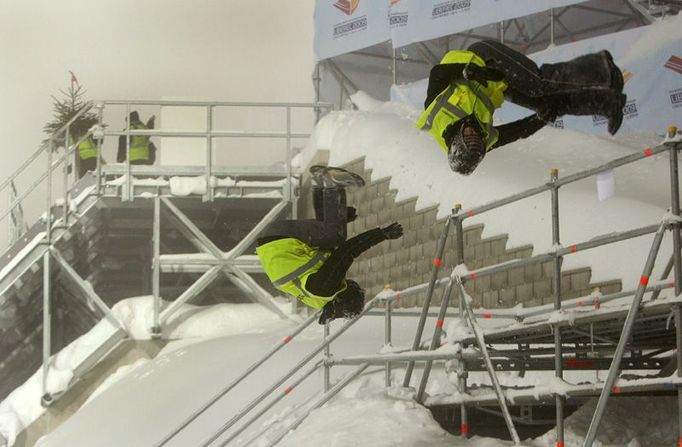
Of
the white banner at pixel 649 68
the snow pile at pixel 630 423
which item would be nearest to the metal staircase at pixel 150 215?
the white banner at pixel 649 68

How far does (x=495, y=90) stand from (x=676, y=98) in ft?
23.9

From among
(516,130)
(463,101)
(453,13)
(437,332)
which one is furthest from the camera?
(453,13)

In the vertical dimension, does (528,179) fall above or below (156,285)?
above

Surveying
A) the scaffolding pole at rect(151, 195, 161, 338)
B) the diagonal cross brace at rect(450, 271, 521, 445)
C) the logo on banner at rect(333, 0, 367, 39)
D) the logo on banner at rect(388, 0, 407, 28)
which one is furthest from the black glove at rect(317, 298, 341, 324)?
the logo on banner at rect(333, 0, 367, 39)

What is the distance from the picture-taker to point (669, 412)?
21.5 feet

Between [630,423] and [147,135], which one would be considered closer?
[630,423]

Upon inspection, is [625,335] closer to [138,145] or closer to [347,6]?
[347,6]

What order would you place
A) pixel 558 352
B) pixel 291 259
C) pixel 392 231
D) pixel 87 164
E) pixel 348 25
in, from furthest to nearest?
pixel 87 164 → pixel 348 25 → pixel 291 259 → pixel 558 352 → pixel 392 231

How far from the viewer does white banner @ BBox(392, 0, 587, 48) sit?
12633 mm

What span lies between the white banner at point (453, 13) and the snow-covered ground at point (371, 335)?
1.06m

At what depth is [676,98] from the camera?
11742 mm

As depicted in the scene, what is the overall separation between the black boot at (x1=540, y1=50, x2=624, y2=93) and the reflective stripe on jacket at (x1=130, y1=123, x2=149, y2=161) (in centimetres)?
1061

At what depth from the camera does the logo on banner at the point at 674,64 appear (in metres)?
11.7

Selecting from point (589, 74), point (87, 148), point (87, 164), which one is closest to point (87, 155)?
point (87, 148)
